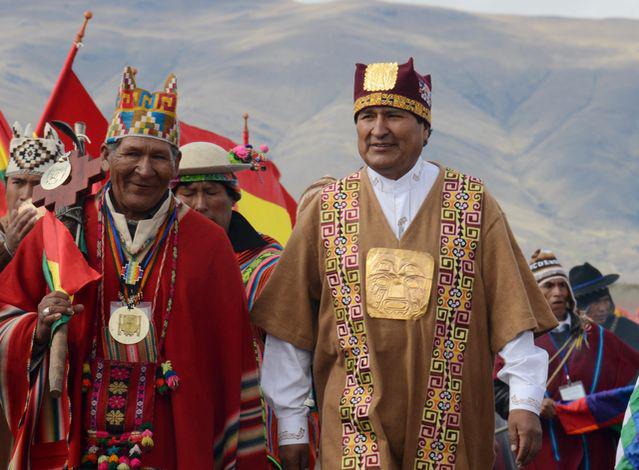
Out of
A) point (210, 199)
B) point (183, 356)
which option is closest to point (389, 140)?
point (183, 356)

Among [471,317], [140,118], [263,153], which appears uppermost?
[263,153]

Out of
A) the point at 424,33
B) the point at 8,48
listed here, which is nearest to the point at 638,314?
the point at 8,48

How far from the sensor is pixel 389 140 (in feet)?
19.7

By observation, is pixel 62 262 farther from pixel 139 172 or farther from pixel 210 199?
pixel 210 199

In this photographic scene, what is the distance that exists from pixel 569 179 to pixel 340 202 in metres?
115

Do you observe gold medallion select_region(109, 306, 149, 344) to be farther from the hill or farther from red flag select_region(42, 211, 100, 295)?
the hill

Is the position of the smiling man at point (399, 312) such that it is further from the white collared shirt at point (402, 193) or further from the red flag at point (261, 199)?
the red flag at point (261, 199)

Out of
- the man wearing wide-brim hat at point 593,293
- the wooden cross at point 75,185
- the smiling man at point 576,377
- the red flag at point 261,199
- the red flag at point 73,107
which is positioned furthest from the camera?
the man wearing wide-brim hat at point 593,293

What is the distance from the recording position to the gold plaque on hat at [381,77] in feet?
19.9

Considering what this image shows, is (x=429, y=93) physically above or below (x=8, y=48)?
below

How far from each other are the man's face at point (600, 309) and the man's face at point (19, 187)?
6377 mm

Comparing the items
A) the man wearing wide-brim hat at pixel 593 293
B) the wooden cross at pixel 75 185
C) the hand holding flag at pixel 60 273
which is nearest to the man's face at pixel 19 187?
the wooden cross at pixel 75 185

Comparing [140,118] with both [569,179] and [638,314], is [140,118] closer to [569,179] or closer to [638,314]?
[638,314]

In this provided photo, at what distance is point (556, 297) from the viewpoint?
954 centimetres
